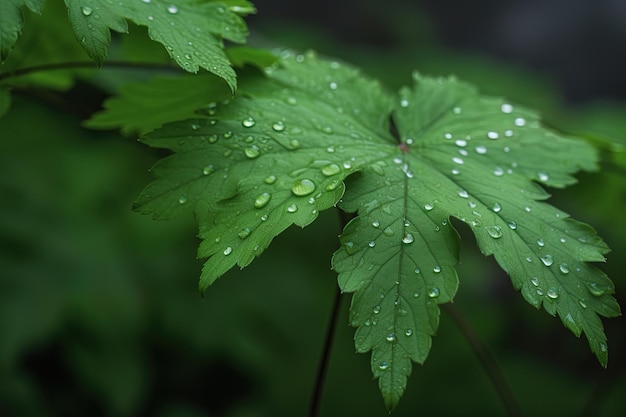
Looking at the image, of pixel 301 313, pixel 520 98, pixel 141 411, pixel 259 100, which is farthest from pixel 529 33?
pixel 259 100

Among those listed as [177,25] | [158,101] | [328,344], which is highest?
[177,25]

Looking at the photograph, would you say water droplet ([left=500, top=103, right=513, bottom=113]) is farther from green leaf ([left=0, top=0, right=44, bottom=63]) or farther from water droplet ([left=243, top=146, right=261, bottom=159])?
green leaf ([left=0, top=0, right=44, bottom=63])

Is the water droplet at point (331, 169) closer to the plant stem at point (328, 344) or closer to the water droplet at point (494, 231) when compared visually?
the plant stem at point (328, 344)

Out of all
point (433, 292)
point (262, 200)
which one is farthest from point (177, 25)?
point (433, 292)

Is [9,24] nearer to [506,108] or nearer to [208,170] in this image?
[208,170]

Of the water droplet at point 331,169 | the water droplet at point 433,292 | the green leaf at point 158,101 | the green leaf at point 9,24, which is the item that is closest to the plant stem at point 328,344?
the water droplet at point 331,169

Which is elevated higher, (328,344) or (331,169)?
(331,169)
